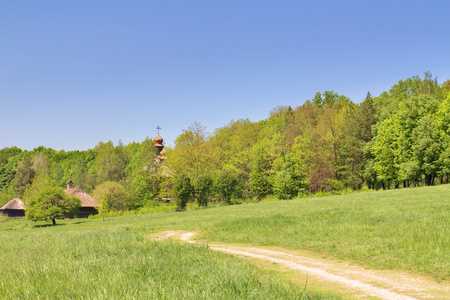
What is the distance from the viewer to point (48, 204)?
4766 cm

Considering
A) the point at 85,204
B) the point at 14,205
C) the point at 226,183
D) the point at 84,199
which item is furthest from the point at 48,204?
the point at 14,205

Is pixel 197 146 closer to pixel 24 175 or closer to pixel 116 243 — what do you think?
pixel 116 243

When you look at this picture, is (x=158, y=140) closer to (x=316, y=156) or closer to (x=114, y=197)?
(x=114, y=197)

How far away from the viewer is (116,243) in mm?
12398

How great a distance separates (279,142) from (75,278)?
209 ft

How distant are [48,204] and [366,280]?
1903 inches

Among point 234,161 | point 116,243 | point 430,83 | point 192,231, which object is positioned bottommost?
point 192,231

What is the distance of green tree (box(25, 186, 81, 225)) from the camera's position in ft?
154

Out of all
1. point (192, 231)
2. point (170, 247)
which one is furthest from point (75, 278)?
point (192, 231)

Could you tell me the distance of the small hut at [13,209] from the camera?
257 feet

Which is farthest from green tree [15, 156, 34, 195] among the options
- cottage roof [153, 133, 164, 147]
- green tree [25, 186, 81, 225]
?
green tree [25, 186, 81, 225]

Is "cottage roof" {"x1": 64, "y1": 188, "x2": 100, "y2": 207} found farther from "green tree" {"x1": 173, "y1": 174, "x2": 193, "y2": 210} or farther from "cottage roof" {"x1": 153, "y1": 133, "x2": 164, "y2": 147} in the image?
"cottage roof" {"x1": 153, "y1": 133, "x2": 164, "y2": 147}

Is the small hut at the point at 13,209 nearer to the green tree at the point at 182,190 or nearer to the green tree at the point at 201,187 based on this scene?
the green tree at the point at 182,190

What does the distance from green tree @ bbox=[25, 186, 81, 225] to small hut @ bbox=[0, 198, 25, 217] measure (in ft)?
121
